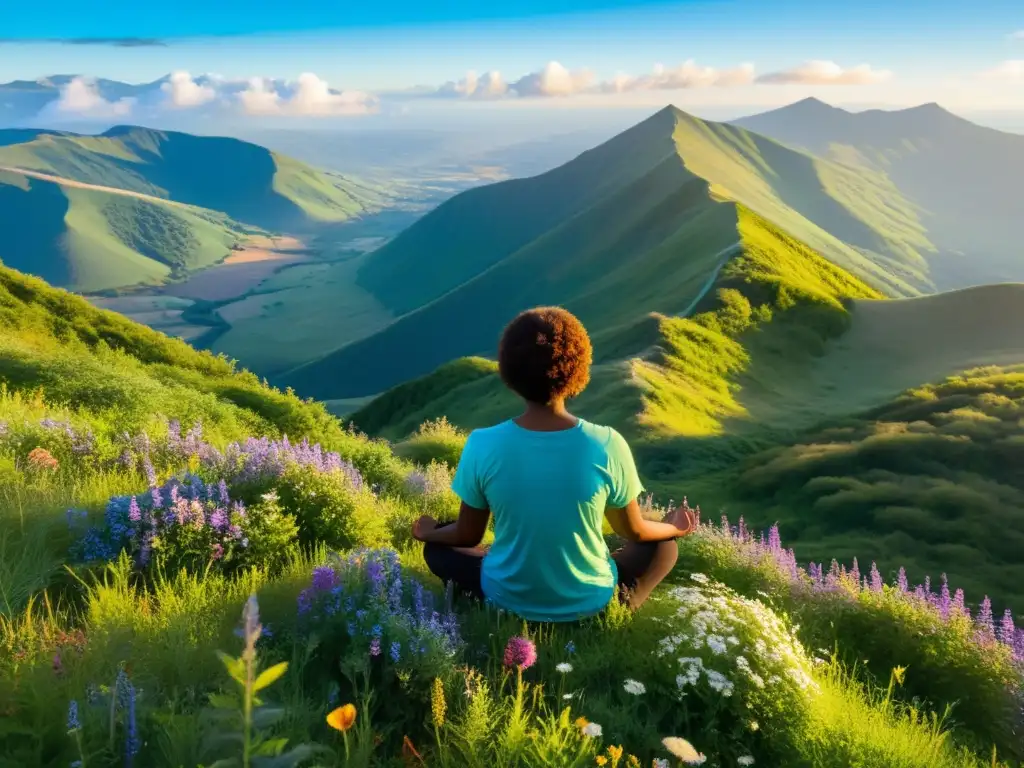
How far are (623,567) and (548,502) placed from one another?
119 cm


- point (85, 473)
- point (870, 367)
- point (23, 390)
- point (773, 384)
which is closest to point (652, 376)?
point (773, 384)

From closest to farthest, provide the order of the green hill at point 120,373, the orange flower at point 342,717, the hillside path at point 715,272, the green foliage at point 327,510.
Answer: the orange flower at point 342,717, the green foliage at point 327,510, the green hill at point 120,373, the hillside path at point 715,272

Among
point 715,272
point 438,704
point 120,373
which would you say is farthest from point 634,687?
point 715,272

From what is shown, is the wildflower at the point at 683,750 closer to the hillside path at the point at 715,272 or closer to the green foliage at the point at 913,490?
the green foliage at the point at 913,490

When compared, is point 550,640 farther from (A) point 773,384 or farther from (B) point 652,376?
(A) point 773,384

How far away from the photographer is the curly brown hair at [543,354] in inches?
184

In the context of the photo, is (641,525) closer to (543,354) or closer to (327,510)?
(543,354)

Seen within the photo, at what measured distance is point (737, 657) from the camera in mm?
4336

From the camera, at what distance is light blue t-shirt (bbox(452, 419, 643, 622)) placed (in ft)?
15.5

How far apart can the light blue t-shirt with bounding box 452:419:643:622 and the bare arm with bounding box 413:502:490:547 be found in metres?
0.09

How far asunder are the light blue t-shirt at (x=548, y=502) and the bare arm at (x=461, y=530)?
0.09m

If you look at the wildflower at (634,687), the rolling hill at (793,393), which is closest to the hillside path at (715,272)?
the rolling hill at (793,393)

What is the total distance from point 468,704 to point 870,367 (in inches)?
2939

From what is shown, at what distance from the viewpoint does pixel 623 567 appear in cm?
554
